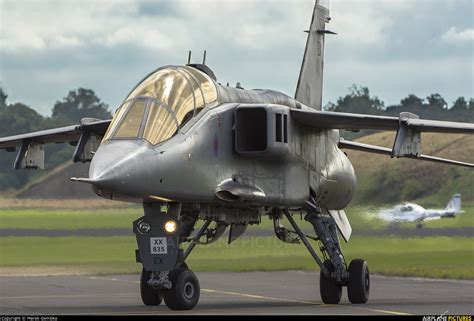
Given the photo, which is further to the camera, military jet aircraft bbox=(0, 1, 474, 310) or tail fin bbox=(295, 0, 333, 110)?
tail fin bbox=(295, 0, 333, 110)

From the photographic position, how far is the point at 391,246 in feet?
95.2

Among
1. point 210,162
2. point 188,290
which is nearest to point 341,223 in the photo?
point 210,162

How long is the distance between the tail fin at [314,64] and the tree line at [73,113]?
971 centimetres

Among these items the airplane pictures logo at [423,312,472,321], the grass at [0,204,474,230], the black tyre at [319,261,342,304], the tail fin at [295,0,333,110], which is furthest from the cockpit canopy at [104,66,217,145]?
the grass at [0,204,474,230]

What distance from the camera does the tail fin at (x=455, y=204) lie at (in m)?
35.2

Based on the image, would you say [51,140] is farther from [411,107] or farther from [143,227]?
[411,107]

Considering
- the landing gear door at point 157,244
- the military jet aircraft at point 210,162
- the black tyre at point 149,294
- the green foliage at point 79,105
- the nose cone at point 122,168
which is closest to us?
the nose cone at point 122,168

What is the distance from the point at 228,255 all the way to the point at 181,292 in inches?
438

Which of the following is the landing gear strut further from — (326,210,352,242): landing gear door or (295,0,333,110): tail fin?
(295,0,333,110): tail fin

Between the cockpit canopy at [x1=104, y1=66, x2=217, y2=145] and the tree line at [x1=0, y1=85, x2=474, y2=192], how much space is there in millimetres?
13204

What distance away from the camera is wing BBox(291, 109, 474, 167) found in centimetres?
1872

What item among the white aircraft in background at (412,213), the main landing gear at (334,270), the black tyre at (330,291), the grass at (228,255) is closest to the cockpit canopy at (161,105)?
the main landing gear at (334,270)

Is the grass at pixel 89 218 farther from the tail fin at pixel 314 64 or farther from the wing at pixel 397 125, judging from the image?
the wing at pixel 397 125

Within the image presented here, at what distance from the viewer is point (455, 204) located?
35938 millimetres
